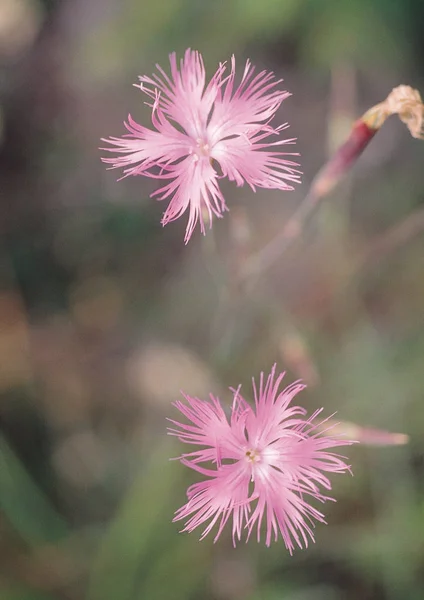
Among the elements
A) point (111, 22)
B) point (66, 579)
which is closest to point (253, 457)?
point (66, 579)

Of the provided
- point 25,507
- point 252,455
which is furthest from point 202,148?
point 25,507

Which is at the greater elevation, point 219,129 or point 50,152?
point 50,152

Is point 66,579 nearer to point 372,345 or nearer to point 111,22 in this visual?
point 372,345

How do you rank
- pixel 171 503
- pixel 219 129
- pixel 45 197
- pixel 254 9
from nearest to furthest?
pixel 219 129
pixel 171 503
pixel 254 9
pixel 45 197

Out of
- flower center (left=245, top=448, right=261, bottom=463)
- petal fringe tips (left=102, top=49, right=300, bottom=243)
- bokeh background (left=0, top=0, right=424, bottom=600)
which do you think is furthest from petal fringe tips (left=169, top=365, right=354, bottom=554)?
bokeh background (left=0, top=0, right=424, bottom=600)

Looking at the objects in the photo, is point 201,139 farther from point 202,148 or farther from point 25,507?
point 25,507

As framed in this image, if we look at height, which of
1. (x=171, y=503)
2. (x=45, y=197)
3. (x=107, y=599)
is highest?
(x=45, y=197)

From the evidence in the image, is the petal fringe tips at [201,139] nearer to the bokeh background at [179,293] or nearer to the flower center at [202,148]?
the flower center at [202,148]

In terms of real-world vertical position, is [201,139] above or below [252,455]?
above
